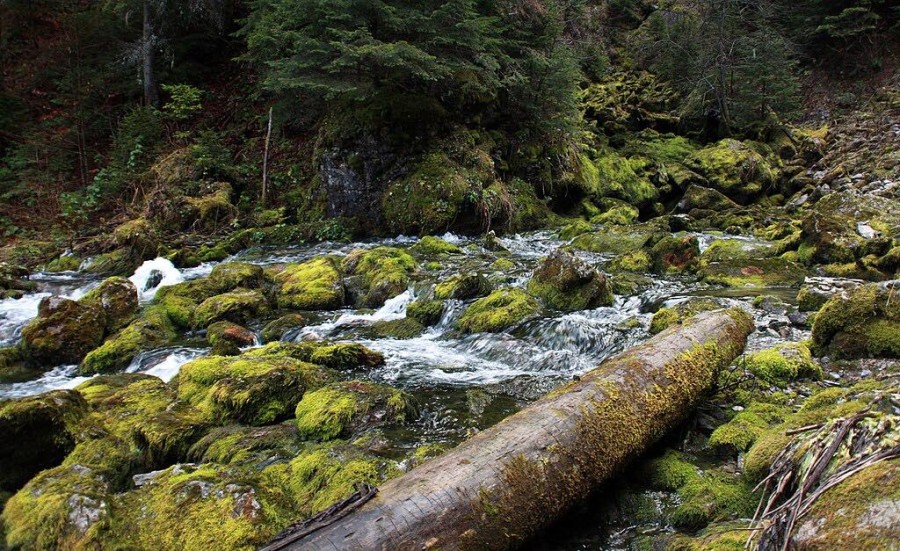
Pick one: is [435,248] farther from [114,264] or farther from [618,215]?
[114,264]

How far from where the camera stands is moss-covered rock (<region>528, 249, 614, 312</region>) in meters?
8.45

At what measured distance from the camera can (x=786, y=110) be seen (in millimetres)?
22328

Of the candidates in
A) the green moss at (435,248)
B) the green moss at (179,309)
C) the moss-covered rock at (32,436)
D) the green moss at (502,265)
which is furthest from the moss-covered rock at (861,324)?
the green moss at (179,309)

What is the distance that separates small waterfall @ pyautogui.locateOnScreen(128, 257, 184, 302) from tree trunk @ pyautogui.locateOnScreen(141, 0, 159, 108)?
467 inches

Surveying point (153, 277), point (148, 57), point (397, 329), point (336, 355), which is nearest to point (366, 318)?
point (397, 329)

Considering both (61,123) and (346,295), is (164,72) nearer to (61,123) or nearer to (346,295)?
(61,123)

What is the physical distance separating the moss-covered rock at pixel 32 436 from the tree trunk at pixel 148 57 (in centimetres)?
2036

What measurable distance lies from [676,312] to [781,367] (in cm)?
221

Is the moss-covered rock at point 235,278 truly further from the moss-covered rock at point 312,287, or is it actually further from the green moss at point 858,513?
the green moss at point 858,513

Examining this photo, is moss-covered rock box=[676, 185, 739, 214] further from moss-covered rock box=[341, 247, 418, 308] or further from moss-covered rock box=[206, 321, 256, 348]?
moss-covered rock box=[206, 321, 256, 348]

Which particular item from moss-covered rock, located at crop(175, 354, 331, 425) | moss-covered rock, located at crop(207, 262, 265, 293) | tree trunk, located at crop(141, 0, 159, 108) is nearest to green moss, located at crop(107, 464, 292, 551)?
moss-covered rock, located at crop(175, 354, 331, 425)

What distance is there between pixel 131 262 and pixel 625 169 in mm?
17690

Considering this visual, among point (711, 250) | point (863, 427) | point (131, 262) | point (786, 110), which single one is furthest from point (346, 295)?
point (786, 110)

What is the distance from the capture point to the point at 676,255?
10.6 meters
